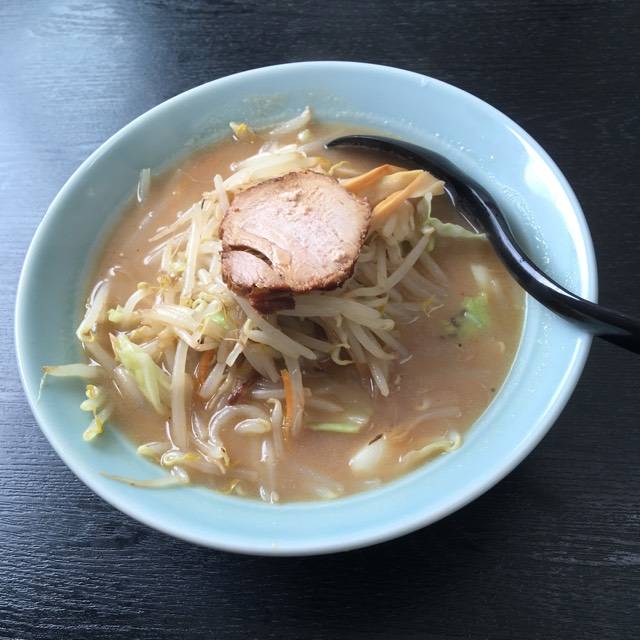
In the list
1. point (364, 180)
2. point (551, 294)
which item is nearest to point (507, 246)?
point (551, 294)

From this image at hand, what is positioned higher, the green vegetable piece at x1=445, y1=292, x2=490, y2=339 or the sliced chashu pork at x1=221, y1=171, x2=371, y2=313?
the sliced chashu pork at x1=221, y1=171, x2=371, y2=313

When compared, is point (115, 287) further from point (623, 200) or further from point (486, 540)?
point (623, 200)

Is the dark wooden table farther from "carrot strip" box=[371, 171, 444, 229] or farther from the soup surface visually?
"carrot strip" box=[371, 171, 444, 229]

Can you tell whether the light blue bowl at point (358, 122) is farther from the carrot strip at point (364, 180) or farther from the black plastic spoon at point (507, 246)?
the carrot strip at point (364, 180)

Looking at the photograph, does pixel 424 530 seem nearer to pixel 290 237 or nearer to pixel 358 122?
pixel 290 237

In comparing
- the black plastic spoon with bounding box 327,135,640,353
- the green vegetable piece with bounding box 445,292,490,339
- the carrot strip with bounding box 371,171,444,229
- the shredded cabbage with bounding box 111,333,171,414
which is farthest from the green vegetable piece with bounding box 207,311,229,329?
the black plastic spoon with bounding box 327,135,640,353

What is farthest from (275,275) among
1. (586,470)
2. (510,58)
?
(510,58)
